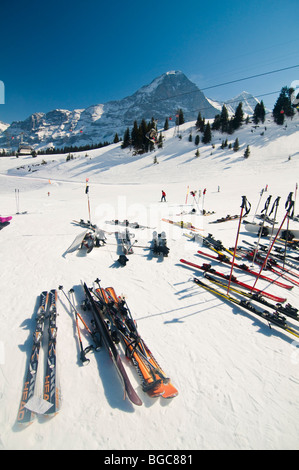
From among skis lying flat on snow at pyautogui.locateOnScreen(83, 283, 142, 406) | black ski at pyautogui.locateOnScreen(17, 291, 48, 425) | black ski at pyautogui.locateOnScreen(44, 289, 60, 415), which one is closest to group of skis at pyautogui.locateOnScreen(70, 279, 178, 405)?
skis lying flat on snow at pyautogui.locateOnScreen(83, 283, 142, 406)

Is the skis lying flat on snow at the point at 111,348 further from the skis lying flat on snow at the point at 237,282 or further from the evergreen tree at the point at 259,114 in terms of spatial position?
the evergreen tree at the point at 259,114

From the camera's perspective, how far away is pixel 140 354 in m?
4.41

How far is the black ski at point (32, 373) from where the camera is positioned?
11.4 ft

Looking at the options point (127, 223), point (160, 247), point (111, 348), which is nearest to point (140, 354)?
point (111, 348)

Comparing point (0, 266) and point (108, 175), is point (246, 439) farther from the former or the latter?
point (108, 175)

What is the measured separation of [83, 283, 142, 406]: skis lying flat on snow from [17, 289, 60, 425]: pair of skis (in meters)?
1.04

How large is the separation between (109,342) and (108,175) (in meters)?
44.5

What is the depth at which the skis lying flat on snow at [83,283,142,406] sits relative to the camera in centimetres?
373

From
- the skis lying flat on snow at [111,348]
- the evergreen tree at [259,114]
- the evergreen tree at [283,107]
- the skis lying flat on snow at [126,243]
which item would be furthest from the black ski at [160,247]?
the evergreen tree at [259,114]

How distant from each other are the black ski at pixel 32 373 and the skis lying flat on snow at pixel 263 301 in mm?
5663

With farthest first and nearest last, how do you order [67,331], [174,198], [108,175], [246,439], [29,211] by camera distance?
[108,175]
[174,198]
[29,211]
[67,331]
[246,439]

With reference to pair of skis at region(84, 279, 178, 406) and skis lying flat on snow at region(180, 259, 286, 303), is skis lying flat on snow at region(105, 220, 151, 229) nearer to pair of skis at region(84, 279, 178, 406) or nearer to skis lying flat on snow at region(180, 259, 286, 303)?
skis lying flat on snow at region(180, 259, 286, 303)
